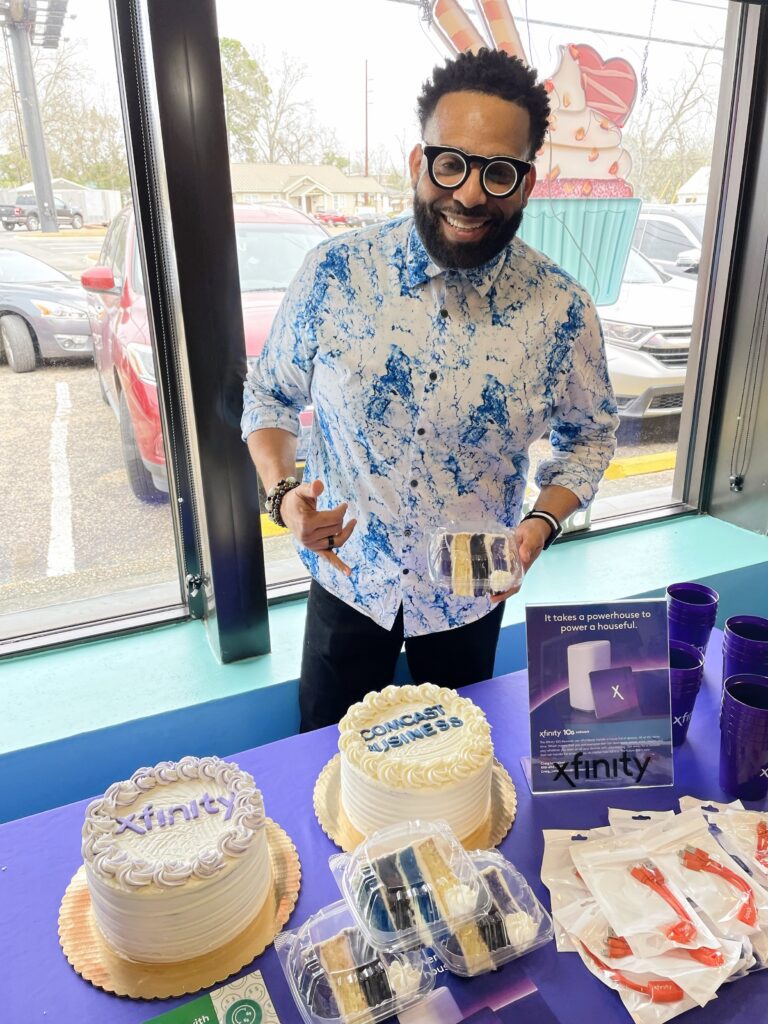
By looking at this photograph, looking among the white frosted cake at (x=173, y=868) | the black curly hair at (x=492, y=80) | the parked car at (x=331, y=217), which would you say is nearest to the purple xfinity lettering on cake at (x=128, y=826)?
the white frosted cake at (x=173, y=868)

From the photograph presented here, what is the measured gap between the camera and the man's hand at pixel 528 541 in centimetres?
129

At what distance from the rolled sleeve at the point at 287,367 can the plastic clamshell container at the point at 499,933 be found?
36.3 inches

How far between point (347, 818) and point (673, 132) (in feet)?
8.17

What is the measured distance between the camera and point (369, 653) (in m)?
1.53

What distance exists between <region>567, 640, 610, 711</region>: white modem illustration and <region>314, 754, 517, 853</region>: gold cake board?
0.17 m

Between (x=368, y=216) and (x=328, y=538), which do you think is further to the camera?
(x=368, y=216)

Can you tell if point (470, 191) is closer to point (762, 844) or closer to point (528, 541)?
point (528, 541)

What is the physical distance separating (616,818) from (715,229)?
237cm

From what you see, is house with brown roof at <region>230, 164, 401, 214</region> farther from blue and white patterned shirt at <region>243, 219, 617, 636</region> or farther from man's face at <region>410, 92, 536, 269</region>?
man's face at <region>410, 92, 536, 269</region>

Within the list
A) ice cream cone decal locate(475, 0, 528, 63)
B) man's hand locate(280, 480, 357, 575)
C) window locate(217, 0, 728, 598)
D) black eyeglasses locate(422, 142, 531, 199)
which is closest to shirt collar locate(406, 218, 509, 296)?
black eyeglasses locate(422, 142, 531, 199)

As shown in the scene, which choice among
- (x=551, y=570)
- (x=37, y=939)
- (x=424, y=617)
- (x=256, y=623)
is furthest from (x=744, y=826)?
(x=551, y=570)

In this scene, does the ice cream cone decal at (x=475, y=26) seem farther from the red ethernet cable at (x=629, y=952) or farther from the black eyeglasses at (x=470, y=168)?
the red ethernet cable at (x=629, y=952)

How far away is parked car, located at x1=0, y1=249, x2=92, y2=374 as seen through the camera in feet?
5.83

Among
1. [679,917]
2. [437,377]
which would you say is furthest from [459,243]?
[679,917]
